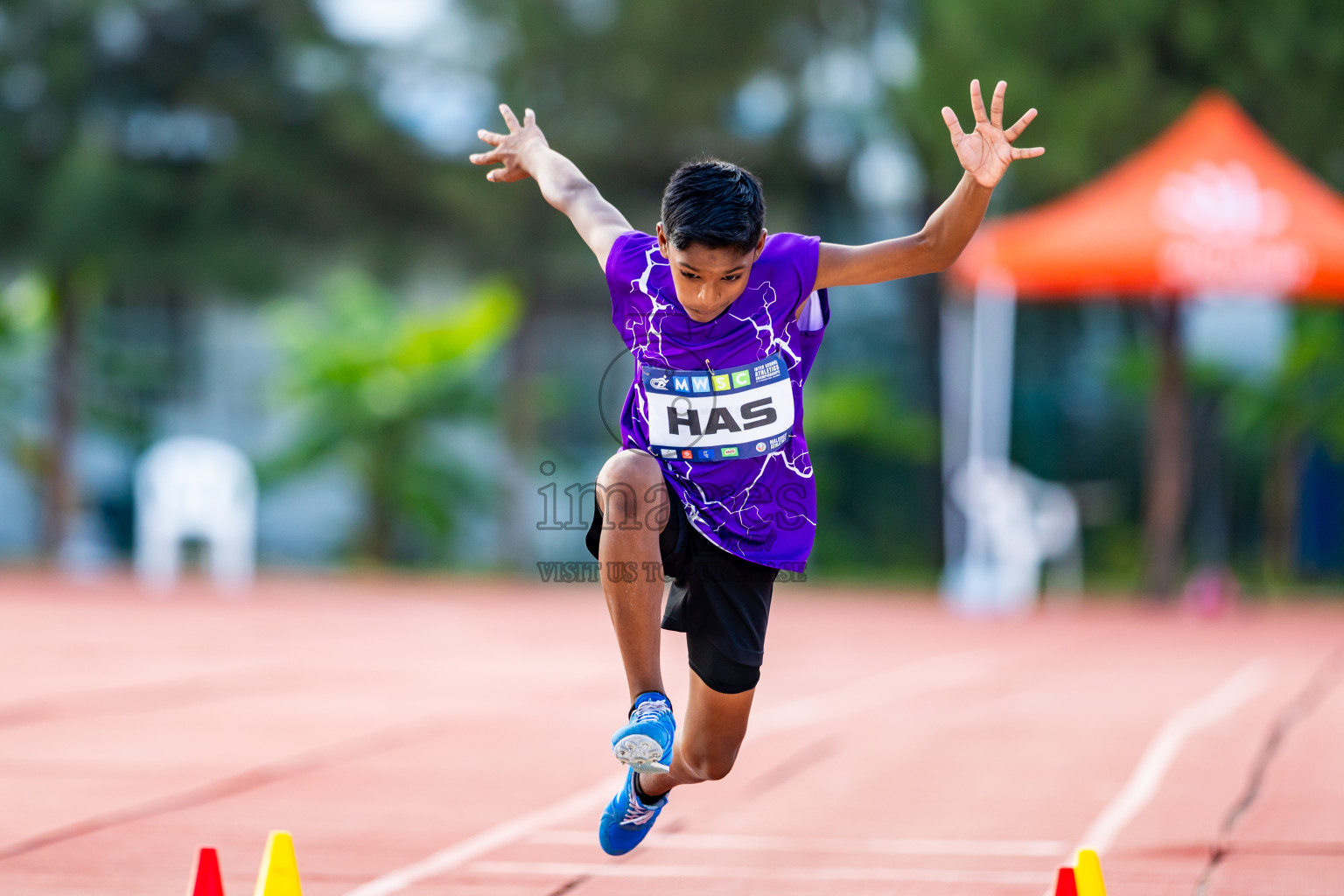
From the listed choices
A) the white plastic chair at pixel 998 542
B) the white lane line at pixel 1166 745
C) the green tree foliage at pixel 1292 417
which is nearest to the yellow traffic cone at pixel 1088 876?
the white lane line at pixel 1166 745

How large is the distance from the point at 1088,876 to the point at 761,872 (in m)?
1.44

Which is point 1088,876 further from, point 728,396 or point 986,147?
point 986,147

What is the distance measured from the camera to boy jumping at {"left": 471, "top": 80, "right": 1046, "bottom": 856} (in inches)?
161

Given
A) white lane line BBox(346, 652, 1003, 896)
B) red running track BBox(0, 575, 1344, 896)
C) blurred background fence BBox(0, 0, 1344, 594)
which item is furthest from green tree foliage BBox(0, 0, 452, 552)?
white lane line BBox(346, 652, 1003, 896)

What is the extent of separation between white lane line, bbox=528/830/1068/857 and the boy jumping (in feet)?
3.12

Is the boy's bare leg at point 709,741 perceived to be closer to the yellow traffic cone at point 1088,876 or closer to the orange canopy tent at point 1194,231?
the yellow traffic cone at point 1088,876

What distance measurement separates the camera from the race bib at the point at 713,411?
427 cm

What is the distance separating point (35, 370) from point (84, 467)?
1591mm

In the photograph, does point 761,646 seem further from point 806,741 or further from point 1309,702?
point 1309,702

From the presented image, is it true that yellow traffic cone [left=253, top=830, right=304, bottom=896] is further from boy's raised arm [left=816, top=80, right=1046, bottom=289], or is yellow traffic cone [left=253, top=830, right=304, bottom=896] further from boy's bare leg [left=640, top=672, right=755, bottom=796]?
boy's raised arm [left=816, top=80, right=1046, bottom=289]

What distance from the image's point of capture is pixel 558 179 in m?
4.88

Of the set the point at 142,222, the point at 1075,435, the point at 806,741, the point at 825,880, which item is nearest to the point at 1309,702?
the point at 806,741

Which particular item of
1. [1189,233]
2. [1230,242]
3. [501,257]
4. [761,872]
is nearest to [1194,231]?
[1189,233]

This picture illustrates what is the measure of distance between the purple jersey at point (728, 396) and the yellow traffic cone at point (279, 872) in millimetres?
1266
